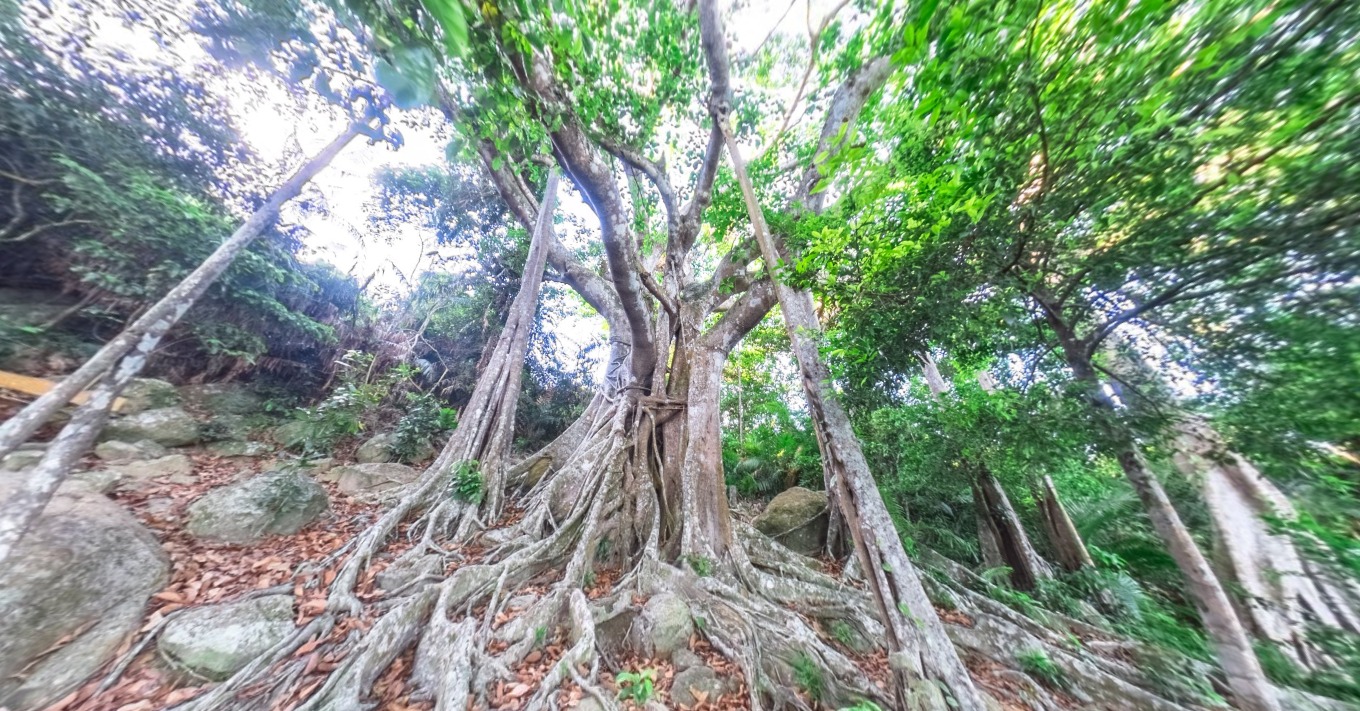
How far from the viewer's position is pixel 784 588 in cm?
411

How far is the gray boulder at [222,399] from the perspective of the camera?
6.43m

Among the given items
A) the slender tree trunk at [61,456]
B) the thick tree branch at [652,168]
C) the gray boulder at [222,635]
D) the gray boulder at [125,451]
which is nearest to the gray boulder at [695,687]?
the gray boulder at [222,635]

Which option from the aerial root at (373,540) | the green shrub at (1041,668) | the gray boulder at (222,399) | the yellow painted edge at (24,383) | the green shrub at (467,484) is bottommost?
the green shrub at (1041,668)

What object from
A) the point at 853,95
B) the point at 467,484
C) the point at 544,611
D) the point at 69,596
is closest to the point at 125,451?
the point at 69,596

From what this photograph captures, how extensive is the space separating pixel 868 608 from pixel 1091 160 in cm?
382

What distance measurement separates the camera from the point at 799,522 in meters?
6.19

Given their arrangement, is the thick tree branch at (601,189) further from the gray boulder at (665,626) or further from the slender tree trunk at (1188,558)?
the slender tree trunk at (1188,558)

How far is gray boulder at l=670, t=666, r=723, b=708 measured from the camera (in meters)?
2.86

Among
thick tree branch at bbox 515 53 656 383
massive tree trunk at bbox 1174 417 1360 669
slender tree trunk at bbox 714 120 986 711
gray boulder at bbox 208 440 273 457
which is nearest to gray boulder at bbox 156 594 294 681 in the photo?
slender tree trunk at bbox 714 120 986 711

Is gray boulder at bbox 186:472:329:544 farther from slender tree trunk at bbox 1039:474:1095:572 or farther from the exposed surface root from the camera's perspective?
slender tree trunk at bbox 1039:474:1095:572

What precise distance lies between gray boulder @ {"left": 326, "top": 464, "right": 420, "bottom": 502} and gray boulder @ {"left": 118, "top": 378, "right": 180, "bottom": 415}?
267 cm

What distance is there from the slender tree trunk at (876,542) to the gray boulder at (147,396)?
29.3ft

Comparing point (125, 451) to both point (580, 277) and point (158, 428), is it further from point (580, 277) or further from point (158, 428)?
point (580, 277)

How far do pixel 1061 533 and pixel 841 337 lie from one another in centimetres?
519
